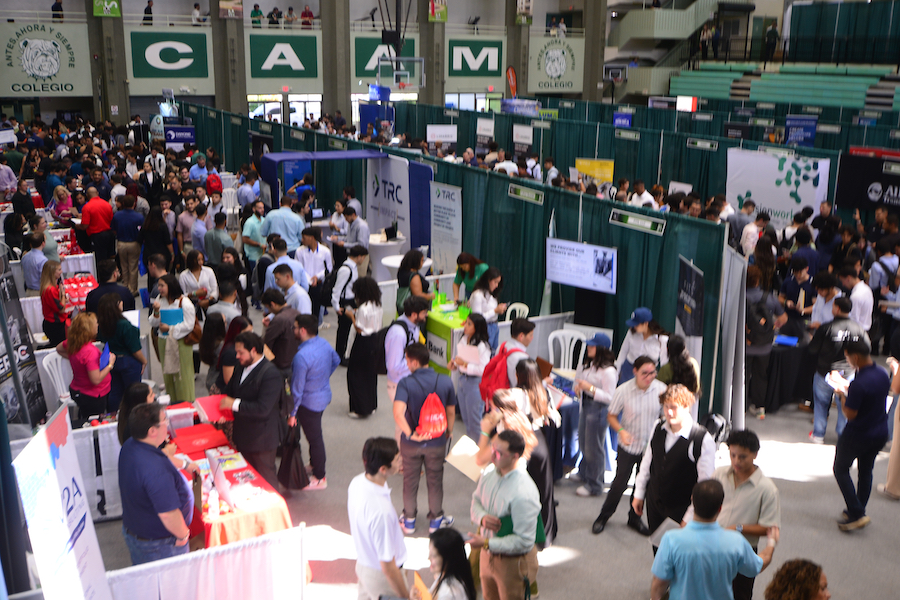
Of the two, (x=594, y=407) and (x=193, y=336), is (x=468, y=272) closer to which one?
(x=594, y=407)

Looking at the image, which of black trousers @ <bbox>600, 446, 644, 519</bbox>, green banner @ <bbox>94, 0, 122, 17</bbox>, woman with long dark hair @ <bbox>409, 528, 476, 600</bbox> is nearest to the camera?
woman with long dark hair @ <bbox>409, 528, 476, 600</bbox>

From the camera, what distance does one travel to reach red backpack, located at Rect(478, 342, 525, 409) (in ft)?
18.0

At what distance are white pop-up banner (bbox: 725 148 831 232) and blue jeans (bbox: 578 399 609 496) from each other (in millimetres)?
6905

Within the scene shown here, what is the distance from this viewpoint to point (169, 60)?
24094 millimetres

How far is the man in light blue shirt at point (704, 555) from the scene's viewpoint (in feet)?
10.7

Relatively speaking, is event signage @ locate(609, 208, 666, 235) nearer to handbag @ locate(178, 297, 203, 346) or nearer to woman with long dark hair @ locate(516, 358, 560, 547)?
woman with long dark hair @ locate(516, 358, 560, 547)

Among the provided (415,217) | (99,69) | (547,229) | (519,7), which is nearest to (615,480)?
→ (547,229)

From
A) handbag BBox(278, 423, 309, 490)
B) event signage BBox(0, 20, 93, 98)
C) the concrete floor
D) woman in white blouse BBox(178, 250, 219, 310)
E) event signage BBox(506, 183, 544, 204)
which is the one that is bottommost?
the concrete floor

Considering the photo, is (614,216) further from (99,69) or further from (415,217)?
(99,69)

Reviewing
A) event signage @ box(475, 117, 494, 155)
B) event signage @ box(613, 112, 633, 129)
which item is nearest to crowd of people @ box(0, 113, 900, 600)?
event signage @ box(475, 117, 494, 155)

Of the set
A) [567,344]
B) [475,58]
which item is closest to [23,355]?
[567,344]

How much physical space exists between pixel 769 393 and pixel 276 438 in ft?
15.3

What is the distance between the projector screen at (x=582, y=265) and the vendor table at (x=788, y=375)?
A: 1.64m

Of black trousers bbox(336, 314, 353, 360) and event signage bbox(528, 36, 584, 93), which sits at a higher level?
event signage bbox(528, 36, 584, 93)
